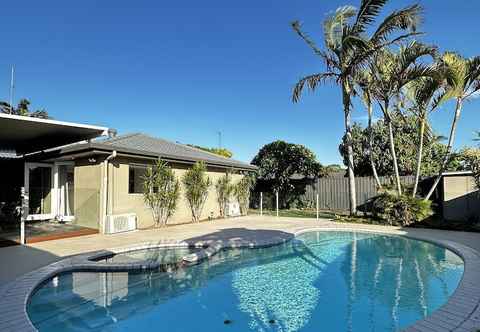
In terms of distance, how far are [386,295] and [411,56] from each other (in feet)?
36.1

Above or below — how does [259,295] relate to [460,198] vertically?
below

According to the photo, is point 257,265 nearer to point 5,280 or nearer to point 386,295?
point 386,295

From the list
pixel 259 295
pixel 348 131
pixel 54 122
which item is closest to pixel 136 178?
pixel 54 122

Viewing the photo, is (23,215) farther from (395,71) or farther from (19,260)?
(395,71)

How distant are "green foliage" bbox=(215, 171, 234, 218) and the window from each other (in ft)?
16.0

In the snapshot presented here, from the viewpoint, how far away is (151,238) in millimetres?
10234

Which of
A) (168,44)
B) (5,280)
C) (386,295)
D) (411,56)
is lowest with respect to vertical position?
(386,295)

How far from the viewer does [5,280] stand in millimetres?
5668

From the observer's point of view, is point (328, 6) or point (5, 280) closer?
point (5, 280)

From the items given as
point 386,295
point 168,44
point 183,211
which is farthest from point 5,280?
point 168,44

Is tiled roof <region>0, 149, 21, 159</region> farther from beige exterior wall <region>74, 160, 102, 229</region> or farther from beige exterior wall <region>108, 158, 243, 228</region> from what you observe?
beige exterior wall <region>108, 158, 243, 228</region>

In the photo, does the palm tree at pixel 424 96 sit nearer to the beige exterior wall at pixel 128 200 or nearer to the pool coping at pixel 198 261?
the pool coping at pixel 198 261

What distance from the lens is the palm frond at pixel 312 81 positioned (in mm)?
15102

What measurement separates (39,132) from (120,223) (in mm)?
4206
